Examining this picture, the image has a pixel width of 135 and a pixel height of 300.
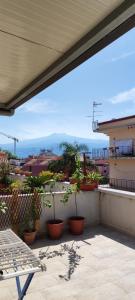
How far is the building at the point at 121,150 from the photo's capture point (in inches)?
768

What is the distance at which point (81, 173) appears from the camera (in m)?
7.31

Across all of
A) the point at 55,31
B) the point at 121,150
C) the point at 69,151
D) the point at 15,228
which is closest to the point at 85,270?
the point at 15,228

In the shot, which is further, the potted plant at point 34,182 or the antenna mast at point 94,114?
the antenna mast at point 94,114

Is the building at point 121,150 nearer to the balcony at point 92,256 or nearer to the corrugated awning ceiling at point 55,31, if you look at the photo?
the balcony at point 92,256

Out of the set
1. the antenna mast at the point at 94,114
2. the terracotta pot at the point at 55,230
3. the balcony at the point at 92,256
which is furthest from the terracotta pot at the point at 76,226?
the antenna mast at the point at 94,114

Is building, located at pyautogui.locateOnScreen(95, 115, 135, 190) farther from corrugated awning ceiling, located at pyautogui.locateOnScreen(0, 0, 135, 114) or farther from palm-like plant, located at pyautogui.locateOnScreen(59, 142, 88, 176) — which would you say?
corrugated awning ceiling, located at pyautogui.locateOnScreen(0, 0, 135, 114)

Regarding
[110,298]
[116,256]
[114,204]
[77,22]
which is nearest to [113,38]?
[77,22]

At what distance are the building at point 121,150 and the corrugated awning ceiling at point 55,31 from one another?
52.3ft

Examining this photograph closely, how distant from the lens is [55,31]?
2.70 metres

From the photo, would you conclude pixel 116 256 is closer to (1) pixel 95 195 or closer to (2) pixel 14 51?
(1) pixel 95 195

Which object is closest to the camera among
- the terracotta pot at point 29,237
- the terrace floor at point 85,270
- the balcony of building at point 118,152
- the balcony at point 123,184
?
the terrace floor at point 85,270

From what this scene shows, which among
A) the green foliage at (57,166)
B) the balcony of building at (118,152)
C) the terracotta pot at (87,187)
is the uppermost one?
the balcony of building at (118,152)

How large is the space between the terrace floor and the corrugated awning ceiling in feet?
9.84

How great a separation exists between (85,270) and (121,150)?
697 inches
